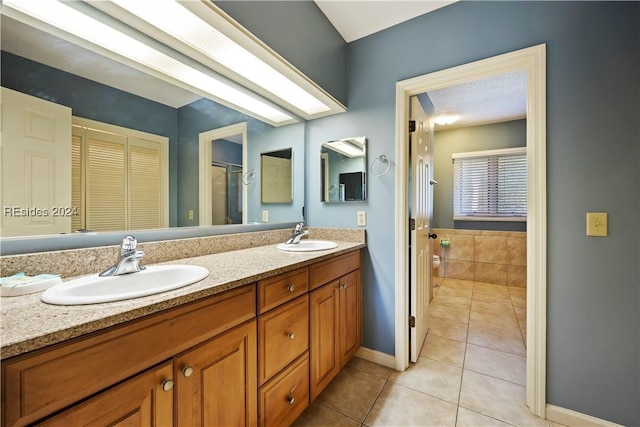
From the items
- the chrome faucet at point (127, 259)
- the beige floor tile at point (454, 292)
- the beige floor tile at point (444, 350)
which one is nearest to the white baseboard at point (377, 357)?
the beige floor tile at point (444, 350)

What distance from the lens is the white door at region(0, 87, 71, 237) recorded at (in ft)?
2.88

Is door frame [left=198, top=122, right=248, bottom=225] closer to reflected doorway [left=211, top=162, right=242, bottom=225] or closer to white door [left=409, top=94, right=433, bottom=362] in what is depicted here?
reflected doorway [left=211, top=162, right=242, bottom=225]

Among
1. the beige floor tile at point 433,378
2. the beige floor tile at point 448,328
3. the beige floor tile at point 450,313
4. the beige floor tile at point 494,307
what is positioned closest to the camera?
the beige floor tile at point 433,378

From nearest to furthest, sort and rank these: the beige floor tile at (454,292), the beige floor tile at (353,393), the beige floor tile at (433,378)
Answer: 1. the beige floor tile at (353,393)
2. the beige floor tile at (433,378)
3. the beige floor tile at (454,292)

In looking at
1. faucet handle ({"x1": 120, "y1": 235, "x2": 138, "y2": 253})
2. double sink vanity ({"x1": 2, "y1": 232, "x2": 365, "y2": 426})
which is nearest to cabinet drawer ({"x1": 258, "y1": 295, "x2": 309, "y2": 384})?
double sink vanity ({"x1": 2, "y1": 232, "x2": 365, "y2": 426})

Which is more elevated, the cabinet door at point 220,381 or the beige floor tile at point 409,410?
the cabinet door at point 220,381

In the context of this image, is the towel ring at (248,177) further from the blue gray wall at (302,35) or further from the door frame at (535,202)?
the door frame at (535,202)

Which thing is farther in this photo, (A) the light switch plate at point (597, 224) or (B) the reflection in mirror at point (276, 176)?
(B) the reflection in mirror at point (276, 176)

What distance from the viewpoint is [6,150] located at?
2.85ft

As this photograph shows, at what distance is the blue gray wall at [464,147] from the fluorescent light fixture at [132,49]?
336 centimetres

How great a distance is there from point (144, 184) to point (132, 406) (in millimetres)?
946

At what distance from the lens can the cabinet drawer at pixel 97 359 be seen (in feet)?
1.68

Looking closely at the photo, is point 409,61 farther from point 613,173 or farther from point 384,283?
point 384,283

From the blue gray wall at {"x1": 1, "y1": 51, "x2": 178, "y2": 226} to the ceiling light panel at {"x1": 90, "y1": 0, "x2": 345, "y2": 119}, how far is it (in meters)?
0.31
